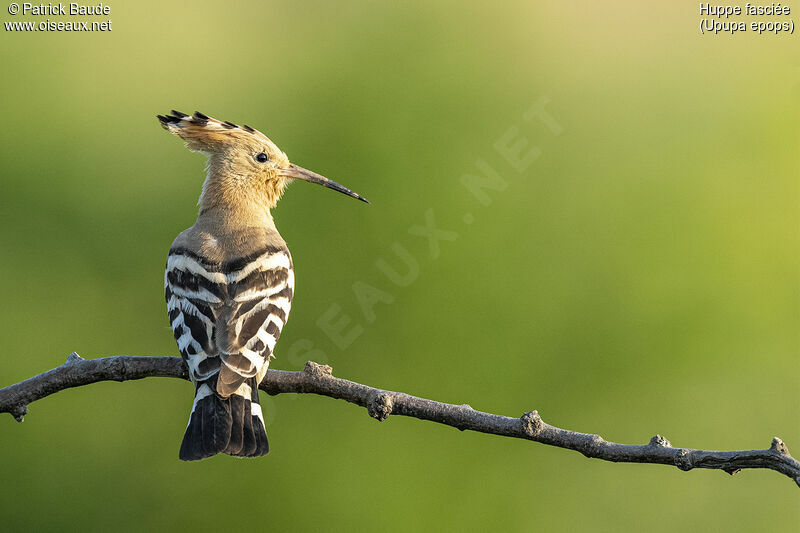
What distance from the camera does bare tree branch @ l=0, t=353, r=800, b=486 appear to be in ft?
5.72

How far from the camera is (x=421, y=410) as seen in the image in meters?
2.01

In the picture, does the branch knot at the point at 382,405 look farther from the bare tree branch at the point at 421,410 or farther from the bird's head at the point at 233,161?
the bird's head at the point at 233,161

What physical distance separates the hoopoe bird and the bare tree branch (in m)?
0.07

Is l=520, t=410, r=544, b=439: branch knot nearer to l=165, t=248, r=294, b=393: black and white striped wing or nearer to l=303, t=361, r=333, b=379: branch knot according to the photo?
l=303, t=361, r=333, b=379: branch knot

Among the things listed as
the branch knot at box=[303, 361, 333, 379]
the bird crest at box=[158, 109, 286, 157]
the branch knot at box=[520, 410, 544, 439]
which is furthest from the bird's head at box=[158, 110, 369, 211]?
the branch knot at box=[520, 410, 544, 439]

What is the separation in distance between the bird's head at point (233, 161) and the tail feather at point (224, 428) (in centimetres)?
97

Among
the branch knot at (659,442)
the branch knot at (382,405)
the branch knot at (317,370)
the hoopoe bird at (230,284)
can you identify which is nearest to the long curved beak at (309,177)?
the hoopoe bird at (230,284)

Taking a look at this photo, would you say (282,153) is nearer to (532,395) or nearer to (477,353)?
(477,353)

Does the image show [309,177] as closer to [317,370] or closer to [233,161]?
[233,161]

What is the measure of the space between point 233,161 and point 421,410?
153 cm

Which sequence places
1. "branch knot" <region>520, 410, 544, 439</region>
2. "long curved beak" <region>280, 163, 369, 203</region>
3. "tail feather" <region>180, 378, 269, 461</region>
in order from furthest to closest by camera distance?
"long curved beak" <region>280, 163, 369, 203</region> < "tail feather" <region>180, 378, 269, 461</region> < "branch knot" <region>520, 410, 544, 439</region>

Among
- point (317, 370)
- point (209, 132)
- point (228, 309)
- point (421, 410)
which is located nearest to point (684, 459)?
point (421, 410)

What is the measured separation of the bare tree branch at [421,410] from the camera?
174 cm

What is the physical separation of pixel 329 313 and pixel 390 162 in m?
0.86
